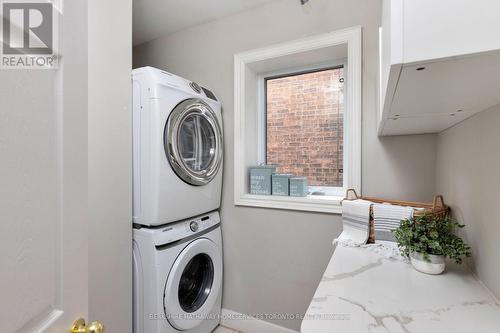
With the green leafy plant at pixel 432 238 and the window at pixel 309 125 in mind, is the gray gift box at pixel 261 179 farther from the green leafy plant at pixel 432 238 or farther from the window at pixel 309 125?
the green leafy plant at pixel 432 238

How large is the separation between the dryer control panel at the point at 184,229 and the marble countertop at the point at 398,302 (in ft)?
3.08

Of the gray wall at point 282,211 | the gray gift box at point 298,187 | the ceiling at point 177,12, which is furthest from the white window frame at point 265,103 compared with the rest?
the ceiling at point 177,12

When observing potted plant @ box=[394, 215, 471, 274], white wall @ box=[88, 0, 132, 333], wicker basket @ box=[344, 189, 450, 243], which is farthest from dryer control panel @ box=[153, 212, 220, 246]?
potted plant @ box=[394, 215, 471, 274]

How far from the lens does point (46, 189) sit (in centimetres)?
51

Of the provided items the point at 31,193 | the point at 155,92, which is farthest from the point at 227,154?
the point at 31,193

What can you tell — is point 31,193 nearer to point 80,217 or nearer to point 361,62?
point 80,217

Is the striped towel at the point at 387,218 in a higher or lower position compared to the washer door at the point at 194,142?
lower

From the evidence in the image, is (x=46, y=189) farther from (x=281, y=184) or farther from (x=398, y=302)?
(x=281, y=184)

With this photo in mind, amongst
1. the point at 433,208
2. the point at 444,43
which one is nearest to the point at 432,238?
the point at 433,208

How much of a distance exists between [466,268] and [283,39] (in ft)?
5.56

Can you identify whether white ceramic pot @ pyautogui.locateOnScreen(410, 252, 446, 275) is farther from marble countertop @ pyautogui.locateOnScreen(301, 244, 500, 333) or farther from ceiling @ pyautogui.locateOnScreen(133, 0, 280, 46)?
ceiling @ pyautogui.locateOnScreen(133, 0, 280, 46)

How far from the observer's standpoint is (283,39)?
69.3 inches

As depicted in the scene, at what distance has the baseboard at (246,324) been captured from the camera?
179 cm

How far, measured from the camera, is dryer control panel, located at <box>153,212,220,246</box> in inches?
55.6
